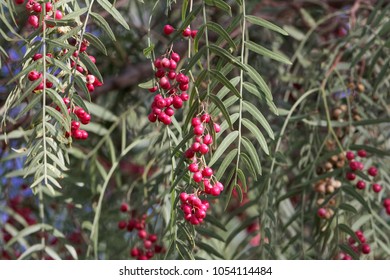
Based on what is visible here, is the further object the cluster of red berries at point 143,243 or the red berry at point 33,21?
the cluster of red berries at point 143,243

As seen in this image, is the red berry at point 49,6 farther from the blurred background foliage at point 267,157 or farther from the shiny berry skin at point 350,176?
the shiny berry skin at point 350,176

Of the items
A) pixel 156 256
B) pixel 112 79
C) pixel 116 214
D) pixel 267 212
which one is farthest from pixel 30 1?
pixel 112 79

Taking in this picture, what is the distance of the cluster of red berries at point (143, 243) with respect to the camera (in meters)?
1.59

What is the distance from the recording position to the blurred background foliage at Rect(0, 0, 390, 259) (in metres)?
1.51

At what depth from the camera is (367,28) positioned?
66.5 inches

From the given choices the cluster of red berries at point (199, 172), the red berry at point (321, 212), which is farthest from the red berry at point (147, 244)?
the cluster of red berries at point (199, 172)

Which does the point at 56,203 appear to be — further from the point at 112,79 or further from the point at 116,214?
the point at 112,79

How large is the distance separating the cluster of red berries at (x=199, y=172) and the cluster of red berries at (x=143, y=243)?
568 mm

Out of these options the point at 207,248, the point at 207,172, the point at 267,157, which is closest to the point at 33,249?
the point at 207,248

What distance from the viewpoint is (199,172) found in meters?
0.99

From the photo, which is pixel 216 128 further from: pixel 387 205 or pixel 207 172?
pixel 387 205

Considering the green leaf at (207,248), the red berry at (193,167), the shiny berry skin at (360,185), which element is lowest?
the red berry at (193,167)

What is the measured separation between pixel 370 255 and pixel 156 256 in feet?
1.29

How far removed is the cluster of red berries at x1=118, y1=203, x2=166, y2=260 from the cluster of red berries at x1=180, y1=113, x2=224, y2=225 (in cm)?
57
